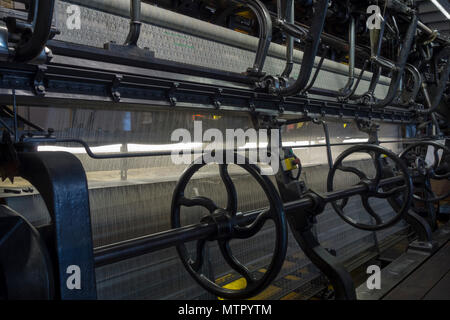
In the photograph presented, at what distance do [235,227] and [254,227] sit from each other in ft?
0.29

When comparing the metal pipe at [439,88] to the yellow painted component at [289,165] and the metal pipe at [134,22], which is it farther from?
the metal pipe at [134,22]

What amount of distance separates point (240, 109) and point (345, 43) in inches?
56.8

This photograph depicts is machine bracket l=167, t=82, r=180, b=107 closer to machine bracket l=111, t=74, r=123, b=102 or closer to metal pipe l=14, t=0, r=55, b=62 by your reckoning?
machine bracket l=111, t=74, r=123, b=102

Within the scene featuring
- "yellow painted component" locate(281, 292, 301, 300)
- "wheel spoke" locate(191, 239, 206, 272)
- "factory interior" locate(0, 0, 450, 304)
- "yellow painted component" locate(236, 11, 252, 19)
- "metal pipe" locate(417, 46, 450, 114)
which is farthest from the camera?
"metal pipe" locate(417, 46, 450, 114)

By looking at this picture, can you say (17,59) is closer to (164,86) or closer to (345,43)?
(164,86)

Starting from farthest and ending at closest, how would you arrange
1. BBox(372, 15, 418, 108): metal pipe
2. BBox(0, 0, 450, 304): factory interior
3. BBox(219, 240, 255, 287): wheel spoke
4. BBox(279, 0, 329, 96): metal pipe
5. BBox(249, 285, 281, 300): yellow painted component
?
BBox(372, 15, 418, 108): metal pipe, BBox(249, 285, 281, 300): yellow painted component, BBox(279, 0, 329, 96): metal pipe, BBox(219, 240, 255, 287): wheel spoke, BBox(0, 0, 450, 304): factory interior

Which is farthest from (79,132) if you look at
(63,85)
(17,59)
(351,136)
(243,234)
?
(351,136)

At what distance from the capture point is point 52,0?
3.02 feet

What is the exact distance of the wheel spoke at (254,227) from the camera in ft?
4.09

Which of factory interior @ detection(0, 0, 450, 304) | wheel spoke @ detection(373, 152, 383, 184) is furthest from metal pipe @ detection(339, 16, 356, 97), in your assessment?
wheel spoke @ detection(373, 152, 383, 184)

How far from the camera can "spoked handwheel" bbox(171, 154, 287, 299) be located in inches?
45.8

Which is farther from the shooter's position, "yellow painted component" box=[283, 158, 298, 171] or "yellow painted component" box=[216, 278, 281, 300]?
"yellow painted component" box=[216, 278, 281, 300]

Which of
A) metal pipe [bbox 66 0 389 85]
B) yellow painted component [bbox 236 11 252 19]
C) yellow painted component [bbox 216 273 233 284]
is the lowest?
yellow painted component [bbox 216 273 233 284]

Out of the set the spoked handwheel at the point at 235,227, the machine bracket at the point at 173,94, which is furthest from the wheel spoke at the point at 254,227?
the machine bracket at the point at 173,94
